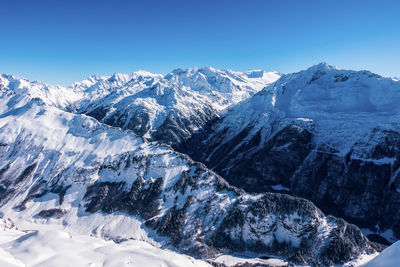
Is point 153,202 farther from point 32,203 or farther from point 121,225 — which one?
point 32,203

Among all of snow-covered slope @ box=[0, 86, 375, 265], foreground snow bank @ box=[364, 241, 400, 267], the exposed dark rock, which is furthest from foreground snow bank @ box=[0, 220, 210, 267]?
foreground snow bank @ box=[364, 241, 400, 267]

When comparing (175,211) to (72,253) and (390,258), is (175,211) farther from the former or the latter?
(390,258)

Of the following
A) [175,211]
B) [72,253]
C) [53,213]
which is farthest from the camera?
[53,213]

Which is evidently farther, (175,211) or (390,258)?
(175,211)

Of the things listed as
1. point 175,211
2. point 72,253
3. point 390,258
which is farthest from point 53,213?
point 390,258

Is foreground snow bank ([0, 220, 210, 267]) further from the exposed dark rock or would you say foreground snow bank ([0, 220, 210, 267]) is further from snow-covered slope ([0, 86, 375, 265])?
the exposed dark rock

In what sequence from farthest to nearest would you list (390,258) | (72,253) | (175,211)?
(175,211), (72,253), (390,258)

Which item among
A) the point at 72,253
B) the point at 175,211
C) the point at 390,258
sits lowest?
the point at 175,211

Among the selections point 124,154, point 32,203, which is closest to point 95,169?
point 124,154
